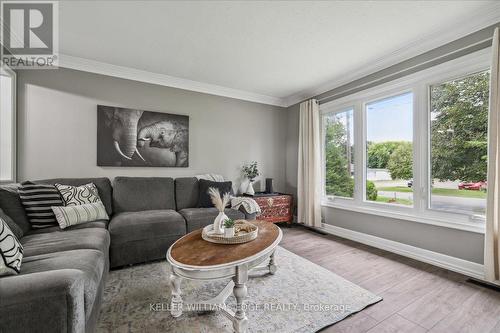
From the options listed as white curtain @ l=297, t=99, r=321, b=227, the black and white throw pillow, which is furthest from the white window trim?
the black and white throw pillow

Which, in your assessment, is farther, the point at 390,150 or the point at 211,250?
the point at 390,150

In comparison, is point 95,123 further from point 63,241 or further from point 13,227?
point 63,241

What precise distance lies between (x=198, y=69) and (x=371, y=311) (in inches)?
134

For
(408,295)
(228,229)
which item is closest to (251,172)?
(228,229)

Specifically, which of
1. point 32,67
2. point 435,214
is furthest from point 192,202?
point 435,214

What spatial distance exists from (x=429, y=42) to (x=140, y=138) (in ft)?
12.7

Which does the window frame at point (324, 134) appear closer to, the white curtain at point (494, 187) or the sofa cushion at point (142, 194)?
the white curtain at point (494, 187)

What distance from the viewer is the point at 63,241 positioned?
5.72 feet

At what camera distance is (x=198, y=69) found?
322 cm

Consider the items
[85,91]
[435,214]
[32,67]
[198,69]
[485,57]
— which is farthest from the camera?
[198,69]

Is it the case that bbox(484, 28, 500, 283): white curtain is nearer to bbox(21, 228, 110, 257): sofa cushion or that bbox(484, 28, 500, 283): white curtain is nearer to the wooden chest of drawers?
the wooden chest of drawers

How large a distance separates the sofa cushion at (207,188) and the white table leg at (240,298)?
74.0 inches

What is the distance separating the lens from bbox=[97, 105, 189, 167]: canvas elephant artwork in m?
3.10

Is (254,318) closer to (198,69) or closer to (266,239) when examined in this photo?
(266,239)
